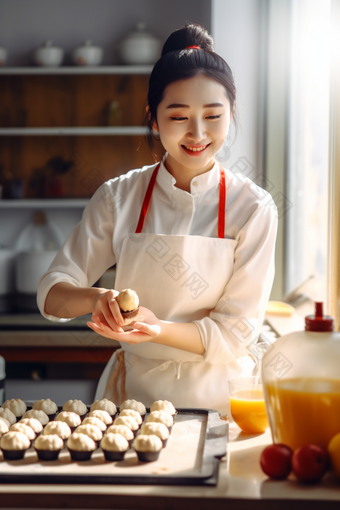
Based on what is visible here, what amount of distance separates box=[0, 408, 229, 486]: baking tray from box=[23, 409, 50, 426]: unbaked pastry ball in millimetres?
137

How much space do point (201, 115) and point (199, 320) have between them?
0.48m

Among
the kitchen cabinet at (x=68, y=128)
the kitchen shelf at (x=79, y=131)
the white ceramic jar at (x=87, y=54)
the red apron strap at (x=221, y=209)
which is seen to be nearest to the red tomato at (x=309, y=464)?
the red apron strap at (x=221, y=209)

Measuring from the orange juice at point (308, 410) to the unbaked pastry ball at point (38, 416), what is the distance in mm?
464

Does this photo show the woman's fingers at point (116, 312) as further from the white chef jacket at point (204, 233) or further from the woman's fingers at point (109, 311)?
the white chef jacket at point (204, 233)

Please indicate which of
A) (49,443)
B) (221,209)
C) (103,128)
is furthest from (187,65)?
(103,128)

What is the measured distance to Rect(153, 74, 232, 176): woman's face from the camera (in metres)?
1.32

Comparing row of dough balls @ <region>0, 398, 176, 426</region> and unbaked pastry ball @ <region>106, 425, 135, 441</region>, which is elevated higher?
unbaked pastry ball @ <region>106, 425, 135, 441</region>

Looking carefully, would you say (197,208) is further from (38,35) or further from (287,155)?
(38,35)

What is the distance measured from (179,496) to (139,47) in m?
2.88

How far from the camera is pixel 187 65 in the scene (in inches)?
52.6

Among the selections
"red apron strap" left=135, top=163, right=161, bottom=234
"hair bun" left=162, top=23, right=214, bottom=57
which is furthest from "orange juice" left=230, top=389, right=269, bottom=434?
"hair bun" left=162, top=23, right=214, bottom=57

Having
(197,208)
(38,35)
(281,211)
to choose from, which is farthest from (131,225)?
(38,35)

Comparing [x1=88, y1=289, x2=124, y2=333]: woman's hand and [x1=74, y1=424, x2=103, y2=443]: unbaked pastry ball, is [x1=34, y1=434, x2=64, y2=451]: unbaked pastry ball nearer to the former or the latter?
[x1=74, y1=424, x2=103, y2=443]: unbaked pastry ball

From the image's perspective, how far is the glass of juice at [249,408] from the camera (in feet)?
3.56
